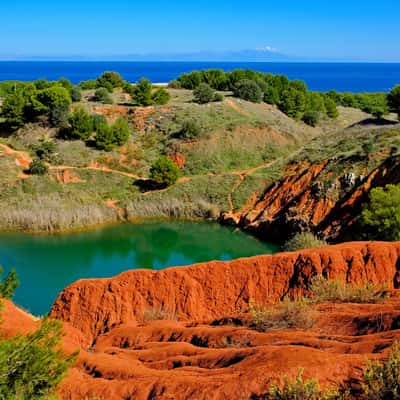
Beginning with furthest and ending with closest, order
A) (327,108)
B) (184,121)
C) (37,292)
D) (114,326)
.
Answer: (327,108) < (184,121) < (37,292) < (114,326)

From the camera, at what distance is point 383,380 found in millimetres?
8305

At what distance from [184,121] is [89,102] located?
42.3 feet

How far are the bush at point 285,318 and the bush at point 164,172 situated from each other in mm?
29558

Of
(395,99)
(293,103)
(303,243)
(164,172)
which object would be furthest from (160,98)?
(303,243)

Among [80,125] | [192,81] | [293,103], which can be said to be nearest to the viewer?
[80,125]

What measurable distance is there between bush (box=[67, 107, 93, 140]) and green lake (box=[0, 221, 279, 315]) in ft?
47.1

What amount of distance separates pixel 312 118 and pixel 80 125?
96.1 ft

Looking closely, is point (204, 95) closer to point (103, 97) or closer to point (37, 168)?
point (103, 97)

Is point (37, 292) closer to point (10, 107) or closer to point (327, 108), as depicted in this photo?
point (10, 107)

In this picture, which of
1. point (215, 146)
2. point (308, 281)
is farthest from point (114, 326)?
point (215, 146)

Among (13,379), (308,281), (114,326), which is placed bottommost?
(114,326)

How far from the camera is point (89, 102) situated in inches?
2274

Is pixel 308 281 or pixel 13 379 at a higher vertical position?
pixel 13 379

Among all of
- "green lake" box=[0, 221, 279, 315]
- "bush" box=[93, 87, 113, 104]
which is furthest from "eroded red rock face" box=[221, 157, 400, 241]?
"bush" box=[93, 87, 113, 104]
